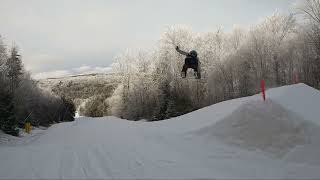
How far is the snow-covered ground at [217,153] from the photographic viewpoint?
9227mm

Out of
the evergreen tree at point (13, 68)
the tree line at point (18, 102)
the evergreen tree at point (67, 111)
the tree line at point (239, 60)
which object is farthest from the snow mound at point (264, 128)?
the evergreen tree at point (67, 111)

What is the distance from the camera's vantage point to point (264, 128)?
455 inches

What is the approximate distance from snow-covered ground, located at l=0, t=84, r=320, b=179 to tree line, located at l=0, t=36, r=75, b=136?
61.6 feet

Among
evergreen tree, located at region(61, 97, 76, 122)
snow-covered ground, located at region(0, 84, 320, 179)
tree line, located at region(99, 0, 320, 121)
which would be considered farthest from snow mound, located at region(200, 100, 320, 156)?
evergreen tree, located at region(61, 97, 76, 122)

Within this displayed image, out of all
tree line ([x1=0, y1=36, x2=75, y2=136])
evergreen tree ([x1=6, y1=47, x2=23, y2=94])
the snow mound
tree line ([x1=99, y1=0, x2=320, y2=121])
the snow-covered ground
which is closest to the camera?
the snow-covered ground

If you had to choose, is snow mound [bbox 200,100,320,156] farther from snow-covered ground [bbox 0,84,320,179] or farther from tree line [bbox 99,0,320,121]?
tree line [bbox 99,0,320,121]

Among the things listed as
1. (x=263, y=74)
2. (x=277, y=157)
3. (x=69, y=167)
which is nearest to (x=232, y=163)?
(x=277, y=157)

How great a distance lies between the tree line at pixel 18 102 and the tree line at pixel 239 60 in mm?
20412

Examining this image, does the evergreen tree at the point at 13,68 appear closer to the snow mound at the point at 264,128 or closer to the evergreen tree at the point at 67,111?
the evergreen tree at the point at 67,111

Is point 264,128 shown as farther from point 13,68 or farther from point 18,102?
point 13,68

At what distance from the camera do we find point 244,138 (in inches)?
460

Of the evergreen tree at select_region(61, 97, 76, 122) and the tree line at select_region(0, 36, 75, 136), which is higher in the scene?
the tree line at select_region(0, 36, 75, 136)

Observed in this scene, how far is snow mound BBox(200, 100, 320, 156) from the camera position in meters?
10.7

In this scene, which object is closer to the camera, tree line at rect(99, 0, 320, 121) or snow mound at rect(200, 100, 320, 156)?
snow mound at rect(200, 100, 320, 156)
